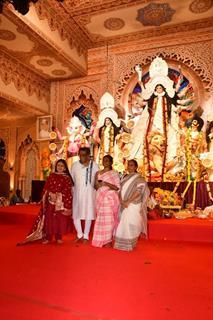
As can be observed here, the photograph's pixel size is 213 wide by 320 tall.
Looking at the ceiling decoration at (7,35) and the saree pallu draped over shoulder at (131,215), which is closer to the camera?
the saree pallu draped over shoulder at (131,215)

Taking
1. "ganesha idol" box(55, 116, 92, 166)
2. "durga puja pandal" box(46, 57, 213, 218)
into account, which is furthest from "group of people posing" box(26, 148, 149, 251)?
"ganesha idol" box(55, 116, 92, 166)

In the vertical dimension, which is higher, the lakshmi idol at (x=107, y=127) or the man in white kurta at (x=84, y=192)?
the lakshmi idol at (x=107, y=127)

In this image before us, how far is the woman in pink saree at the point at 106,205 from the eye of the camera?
3744 mm

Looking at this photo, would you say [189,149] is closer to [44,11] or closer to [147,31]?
[147,31]

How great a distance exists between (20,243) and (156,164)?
4792 millimetres

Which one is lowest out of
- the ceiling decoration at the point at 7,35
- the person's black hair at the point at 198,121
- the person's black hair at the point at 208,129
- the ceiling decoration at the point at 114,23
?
the person's black hair at the point at 208,129

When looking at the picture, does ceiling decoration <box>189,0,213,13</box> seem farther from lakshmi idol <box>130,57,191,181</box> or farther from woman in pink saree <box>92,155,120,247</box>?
woman in pink saree <box>92,155,120,247</box>

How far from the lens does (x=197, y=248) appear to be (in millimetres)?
3803

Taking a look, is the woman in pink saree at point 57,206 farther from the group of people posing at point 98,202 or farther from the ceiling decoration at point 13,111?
the ceiling decoration at point 13,111

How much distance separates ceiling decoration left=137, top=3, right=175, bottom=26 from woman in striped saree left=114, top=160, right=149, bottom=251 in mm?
5864

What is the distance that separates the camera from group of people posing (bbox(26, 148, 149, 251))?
370 cm

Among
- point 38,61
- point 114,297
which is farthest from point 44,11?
point 114,297

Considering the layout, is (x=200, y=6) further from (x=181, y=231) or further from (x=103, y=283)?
(x=103, y=283)

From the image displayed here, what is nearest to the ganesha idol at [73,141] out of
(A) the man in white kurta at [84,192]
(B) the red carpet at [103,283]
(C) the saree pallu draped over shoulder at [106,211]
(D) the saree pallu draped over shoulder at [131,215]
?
(A) the man in white kurta at [84,192]
